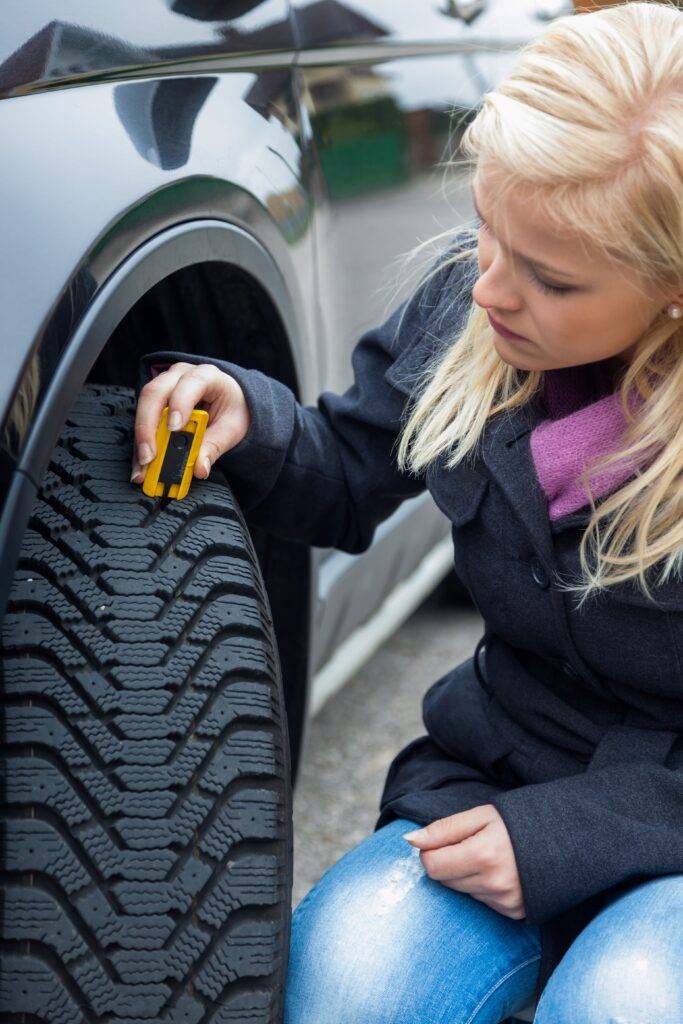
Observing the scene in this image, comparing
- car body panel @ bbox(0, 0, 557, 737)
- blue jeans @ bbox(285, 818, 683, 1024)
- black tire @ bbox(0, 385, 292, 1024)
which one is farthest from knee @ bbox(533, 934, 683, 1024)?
car body panel @ bbox(0, 0, 557, 737)

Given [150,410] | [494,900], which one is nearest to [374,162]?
[150,410]

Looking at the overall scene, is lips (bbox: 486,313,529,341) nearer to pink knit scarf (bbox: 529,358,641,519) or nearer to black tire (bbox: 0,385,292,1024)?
pink knit scarf (bbox: 529,358,641,519)

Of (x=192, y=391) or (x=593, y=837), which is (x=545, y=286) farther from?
(x=593, y=837)

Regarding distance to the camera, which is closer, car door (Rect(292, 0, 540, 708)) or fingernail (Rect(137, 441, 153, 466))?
fingernail (Rect(137, 441, 153, 466))

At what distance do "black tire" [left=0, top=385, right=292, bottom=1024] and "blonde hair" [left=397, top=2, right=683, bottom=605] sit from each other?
14.8 inches

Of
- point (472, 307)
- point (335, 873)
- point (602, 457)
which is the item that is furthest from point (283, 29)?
point (335, 873)

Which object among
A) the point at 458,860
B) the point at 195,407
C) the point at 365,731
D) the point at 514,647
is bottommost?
the point at 365,731

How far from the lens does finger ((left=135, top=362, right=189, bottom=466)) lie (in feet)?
4.11

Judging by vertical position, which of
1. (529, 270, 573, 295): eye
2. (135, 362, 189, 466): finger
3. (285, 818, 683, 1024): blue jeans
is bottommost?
(285, 818, 683, 1024): blue jeans

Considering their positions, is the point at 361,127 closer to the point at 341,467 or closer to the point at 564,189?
the point at 341,467

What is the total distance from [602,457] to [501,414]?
6.0 inches

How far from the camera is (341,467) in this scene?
158 centimetres

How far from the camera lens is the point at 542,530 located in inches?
53.4

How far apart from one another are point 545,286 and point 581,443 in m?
0.19
